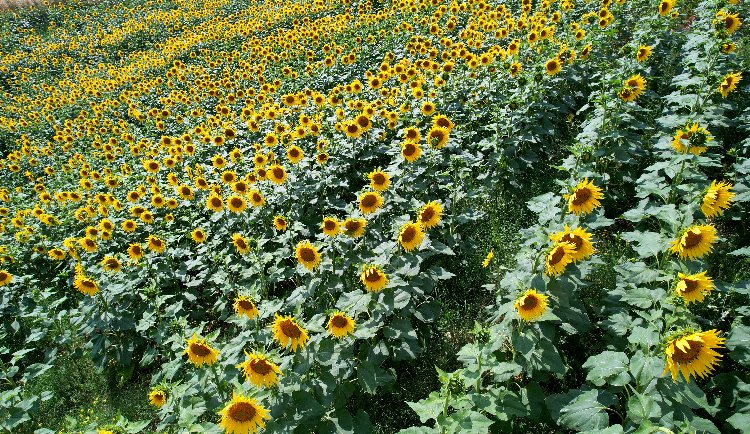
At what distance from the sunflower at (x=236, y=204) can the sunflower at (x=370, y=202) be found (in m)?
1.91

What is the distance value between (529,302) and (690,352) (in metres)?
0.85

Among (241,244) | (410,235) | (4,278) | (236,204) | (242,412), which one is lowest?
(4,278)

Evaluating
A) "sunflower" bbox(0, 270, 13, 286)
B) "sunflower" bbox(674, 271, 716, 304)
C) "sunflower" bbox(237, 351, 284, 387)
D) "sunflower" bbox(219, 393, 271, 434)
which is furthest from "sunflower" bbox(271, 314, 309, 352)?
"sunflower" bbox(0, 270, 13, 286)

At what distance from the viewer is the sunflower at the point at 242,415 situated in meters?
2.67

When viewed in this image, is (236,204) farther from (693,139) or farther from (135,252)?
(693,139)

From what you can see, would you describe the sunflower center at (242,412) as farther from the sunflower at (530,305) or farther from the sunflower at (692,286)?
Answer: the sunflower at (692,286)

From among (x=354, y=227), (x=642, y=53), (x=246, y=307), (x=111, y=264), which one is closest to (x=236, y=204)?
(x=111, y=264)

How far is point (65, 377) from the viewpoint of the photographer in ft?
17.1

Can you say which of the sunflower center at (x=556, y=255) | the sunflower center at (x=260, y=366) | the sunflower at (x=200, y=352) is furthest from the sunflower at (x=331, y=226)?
the sunflower center at (x=556, y=255)

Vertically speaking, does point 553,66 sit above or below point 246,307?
above

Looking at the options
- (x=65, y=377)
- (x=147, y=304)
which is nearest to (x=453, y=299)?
(x=147, y=304)

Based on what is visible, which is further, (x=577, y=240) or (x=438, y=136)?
(x=438, y=136)

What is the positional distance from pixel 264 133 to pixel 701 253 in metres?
6.52

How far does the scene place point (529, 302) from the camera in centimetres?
276
